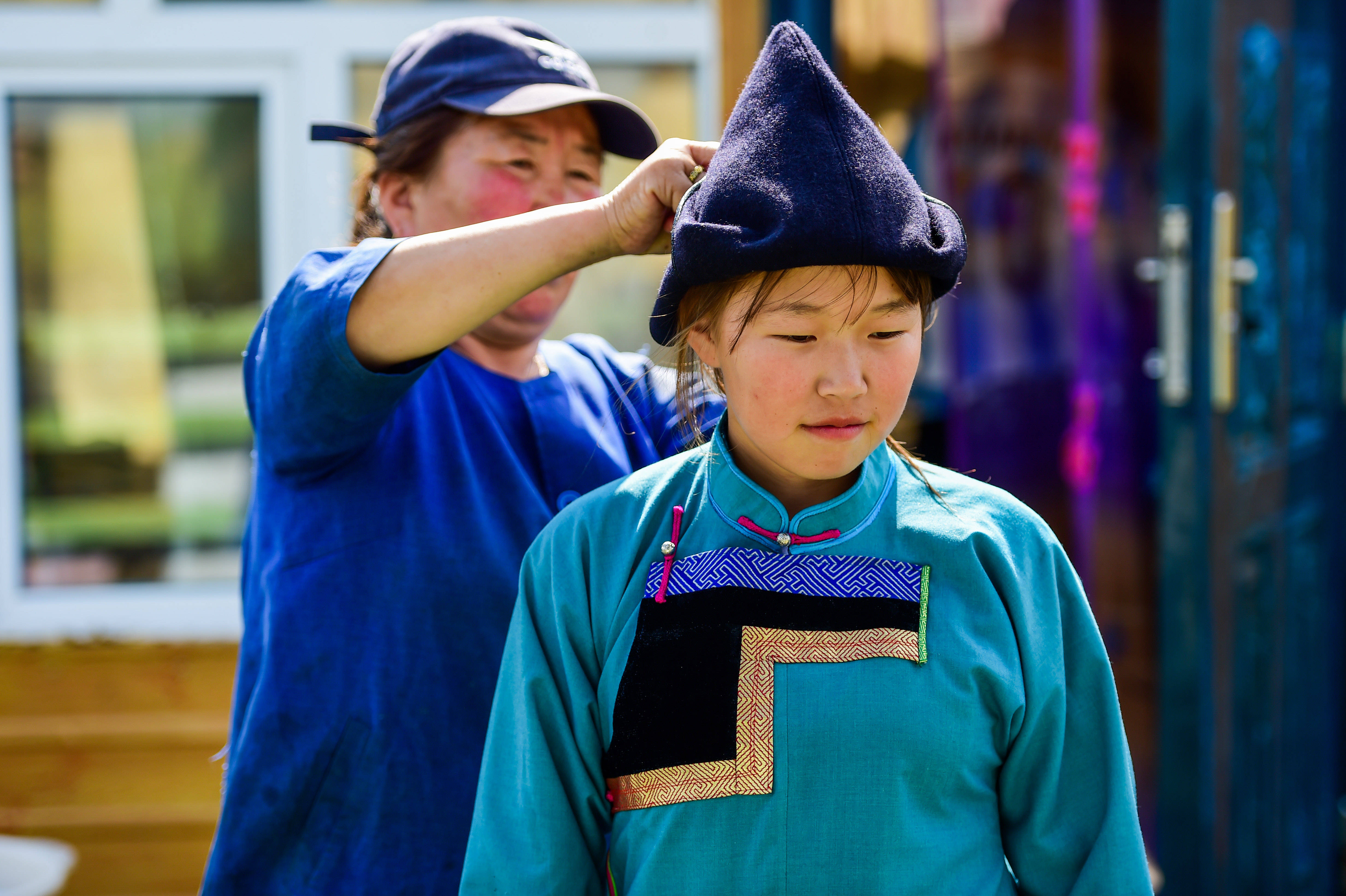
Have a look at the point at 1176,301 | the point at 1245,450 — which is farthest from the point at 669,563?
the point at 1245,450

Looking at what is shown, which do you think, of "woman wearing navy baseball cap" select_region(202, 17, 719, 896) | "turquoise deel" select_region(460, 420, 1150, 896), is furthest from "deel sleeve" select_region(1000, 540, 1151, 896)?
"woman wearing navy baseball cap" select_region(202, 17, 719, 896)

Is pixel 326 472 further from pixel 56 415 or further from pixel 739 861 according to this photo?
pixel 56 415

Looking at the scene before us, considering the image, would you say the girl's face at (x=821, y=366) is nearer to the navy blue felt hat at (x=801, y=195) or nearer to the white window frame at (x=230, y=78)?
the navy blue felt hat at (x=801, y=195)

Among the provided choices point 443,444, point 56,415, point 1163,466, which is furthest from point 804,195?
point 56,415

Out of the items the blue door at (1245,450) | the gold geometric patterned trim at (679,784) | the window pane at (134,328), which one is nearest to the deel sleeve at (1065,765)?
the gold geometric patterned trim at (679,784)

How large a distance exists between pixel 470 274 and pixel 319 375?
200 mm

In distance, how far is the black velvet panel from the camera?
1.11 meters

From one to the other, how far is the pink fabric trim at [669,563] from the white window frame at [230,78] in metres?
2.13

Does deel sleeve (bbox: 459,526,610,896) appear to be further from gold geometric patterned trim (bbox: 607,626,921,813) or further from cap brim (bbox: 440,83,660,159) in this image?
cap brim (bbox: 440,83,660,159)

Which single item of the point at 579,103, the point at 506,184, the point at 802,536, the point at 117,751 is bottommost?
the point at 117,751

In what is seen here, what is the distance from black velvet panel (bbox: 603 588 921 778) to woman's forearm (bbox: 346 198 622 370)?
370 millimetres

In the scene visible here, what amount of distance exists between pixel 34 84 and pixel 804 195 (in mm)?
2814

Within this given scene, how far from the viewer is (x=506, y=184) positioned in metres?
1.51

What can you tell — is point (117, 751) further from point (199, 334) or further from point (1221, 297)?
point (1221, 297)
